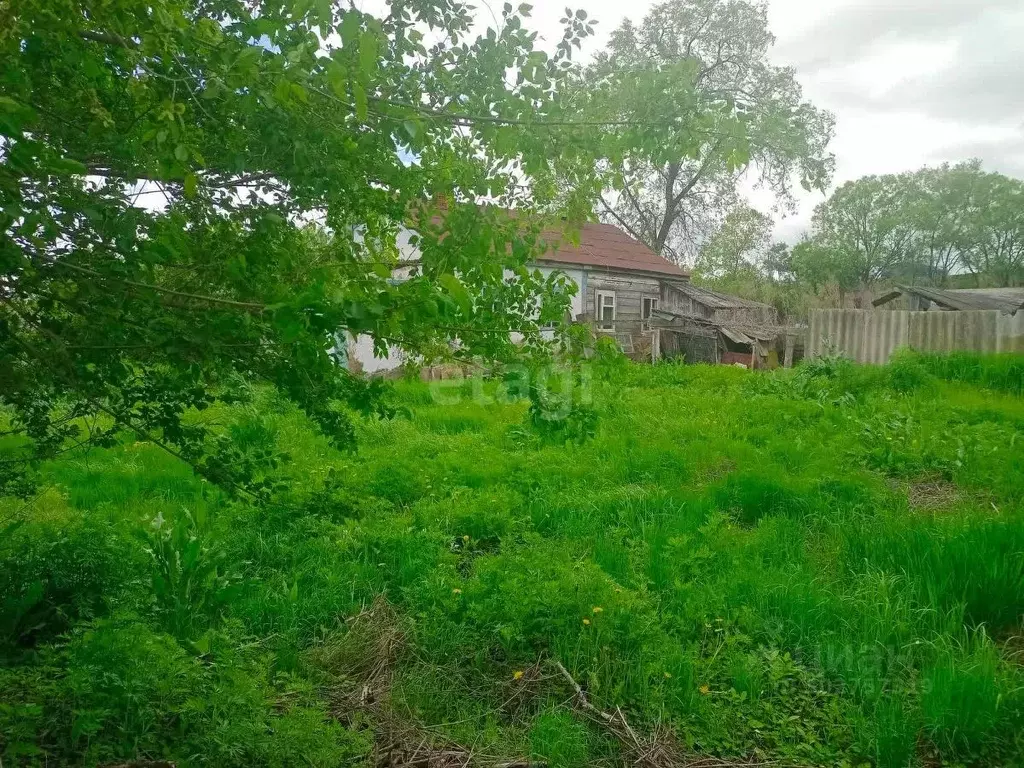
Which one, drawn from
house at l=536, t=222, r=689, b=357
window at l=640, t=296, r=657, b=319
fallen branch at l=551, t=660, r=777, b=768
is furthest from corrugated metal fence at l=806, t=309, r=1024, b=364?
fallen branch at l=551, t=660, r=777, b=768

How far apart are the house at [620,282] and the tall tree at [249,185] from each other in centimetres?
1598

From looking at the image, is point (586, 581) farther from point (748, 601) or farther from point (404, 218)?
point (404, 218)

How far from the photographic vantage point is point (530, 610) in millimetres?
3359

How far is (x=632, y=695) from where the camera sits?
3.04 meters

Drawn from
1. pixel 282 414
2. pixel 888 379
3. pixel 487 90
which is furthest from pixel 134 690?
pixel 888 379

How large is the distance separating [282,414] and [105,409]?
19.5ft

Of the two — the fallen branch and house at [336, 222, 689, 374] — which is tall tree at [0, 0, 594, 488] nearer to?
the fallen branch

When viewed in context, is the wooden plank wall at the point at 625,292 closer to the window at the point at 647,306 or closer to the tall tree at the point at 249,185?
the window at the point at 647,306

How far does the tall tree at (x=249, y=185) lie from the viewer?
1.73 m

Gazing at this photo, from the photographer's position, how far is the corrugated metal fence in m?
10.8

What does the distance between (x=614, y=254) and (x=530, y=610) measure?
2033 centimetres

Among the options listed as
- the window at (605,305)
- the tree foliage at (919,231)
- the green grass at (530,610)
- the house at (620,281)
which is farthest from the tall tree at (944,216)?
the green grass at (530,610)

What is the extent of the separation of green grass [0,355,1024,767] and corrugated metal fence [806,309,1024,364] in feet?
18.5

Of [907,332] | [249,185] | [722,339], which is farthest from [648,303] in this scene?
[249,185]
